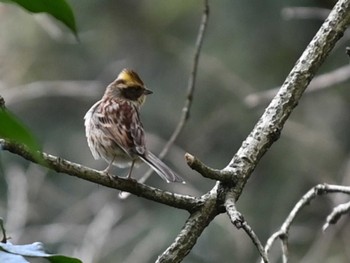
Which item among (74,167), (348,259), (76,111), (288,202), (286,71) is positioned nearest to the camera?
(74,167)

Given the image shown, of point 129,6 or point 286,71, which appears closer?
point 286,71

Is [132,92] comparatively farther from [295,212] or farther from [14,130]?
[14,130]

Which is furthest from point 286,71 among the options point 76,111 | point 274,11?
point 76,111

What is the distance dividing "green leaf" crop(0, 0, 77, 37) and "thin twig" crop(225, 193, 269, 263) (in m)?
0.98

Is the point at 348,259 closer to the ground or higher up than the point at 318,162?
closer to the ground

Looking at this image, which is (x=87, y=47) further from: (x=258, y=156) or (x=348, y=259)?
(x=258, y=156)

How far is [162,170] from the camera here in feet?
9.85

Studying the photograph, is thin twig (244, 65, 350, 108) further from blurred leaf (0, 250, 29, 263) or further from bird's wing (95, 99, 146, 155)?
blurred leaf (0, 250, 29, 263)

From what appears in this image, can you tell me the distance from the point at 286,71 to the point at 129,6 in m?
2.39

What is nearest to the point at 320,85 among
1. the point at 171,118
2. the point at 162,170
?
the point at 162,170

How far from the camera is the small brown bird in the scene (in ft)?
10.9

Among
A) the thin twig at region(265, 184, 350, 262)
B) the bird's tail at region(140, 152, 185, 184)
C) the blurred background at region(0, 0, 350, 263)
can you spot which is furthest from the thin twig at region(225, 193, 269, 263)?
the blurred background at region(0, 0, 350, 263)

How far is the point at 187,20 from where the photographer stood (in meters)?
9.84

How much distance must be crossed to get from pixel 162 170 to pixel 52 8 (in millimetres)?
1909
